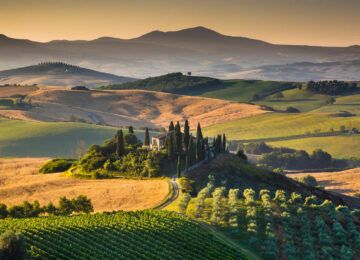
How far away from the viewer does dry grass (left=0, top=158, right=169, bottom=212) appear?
77.2 metres

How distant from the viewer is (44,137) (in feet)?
570

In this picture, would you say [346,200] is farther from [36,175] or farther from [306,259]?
[36,175]

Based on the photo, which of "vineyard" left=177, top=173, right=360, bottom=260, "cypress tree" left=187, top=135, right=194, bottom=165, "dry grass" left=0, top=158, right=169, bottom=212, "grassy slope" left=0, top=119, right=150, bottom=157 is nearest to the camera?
"vineyard" left=177, top=173, right=360, bottom=260

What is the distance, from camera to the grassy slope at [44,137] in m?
161

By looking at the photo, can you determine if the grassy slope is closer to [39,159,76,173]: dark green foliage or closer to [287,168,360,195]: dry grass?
[39,159,76,173]: dark green foliage

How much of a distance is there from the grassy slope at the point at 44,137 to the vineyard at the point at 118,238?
363ft

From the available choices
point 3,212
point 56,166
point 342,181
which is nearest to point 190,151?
point 56,166

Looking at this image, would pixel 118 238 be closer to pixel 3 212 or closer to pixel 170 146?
pixel 3 212

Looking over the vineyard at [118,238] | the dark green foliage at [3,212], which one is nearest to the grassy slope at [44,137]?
the dark green foliage at [3,212]

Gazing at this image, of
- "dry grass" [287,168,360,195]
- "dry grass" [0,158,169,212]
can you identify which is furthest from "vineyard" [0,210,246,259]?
"dry grass" [287,168,360,195]

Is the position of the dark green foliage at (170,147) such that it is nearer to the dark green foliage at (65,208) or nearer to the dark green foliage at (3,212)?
the dark green foliage at (65,208)

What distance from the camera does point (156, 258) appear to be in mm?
48531

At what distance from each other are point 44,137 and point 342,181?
128m

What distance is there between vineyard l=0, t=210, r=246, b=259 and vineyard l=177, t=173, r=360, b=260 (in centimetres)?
622
